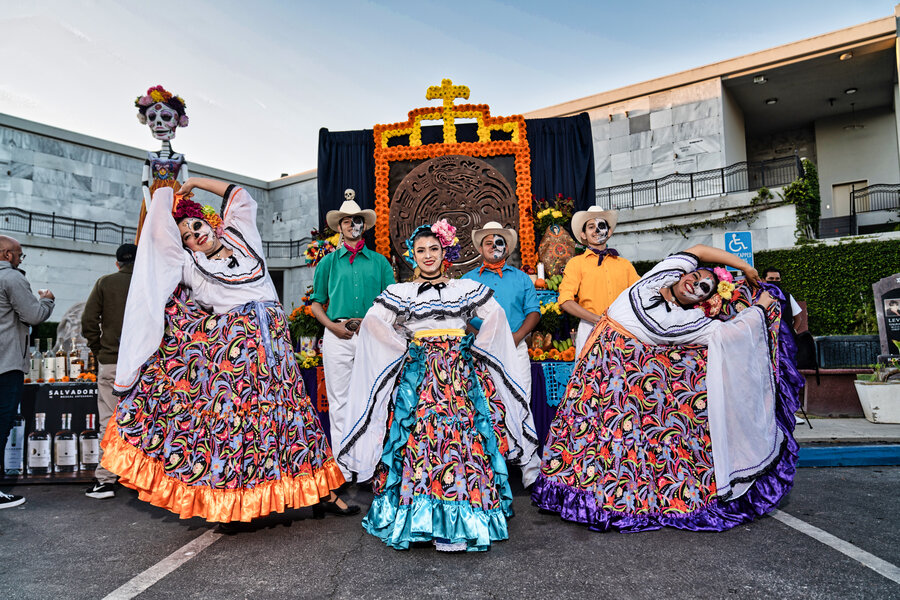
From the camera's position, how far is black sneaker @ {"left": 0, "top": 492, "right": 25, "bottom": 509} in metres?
4.57

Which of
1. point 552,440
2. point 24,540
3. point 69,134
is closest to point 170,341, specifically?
point 24,540

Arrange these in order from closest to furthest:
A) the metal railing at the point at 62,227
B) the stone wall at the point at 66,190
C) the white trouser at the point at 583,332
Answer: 1. the white trouser at the point at 583,332
2. the stone wall at the point at 66,190
3. the metal railing at the point at 62,227

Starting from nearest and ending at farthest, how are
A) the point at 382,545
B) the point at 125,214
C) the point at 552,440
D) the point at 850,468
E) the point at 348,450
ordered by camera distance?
1. the point at 382,545
2. the point at 348,450
3. the point at 552,440
4. the point at 850,468
5. the point at 125,214

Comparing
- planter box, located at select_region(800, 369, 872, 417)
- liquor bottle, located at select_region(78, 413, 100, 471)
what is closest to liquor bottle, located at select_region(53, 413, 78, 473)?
liquor bottle, located at select_region(78, 413, 100, 471)

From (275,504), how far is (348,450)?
546 mm

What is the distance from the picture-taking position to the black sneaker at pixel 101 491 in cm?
484

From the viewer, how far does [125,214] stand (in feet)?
63.9

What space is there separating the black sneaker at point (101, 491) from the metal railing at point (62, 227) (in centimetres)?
1463

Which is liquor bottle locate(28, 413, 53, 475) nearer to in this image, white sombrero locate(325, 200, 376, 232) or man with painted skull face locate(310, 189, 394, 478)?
man with painted skull face locate(310, 189, 394, 478)

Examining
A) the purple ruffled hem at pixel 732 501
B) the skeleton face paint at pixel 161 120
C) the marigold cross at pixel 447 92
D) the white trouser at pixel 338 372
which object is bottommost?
the purple ruffled hem at pixel 732 501

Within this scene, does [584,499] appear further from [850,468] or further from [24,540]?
[24,540]

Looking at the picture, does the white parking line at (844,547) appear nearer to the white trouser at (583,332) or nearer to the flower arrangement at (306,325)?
the white trouser at (583,332)

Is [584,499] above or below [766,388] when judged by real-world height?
below

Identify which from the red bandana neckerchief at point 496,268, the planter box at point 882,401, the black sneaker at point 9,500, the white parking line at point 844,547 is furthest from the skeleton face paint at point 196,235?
the planter box at point 882,401
